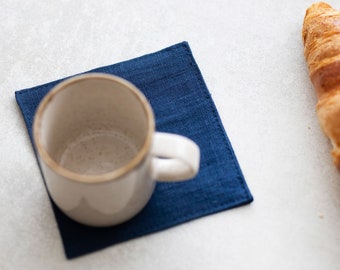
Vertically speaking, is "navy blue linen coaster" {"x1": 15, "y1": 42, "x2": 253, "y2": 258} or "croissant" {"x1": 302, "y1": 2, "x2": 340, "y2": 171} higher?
"croissant" {"x1": 302, "y1": 2, "x2": 340, "y2": 171}

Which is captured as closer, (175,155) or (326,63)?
(175,155)

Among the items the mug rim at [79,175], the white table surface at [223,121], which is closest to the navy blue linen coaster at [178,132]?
the white table surface at [223,121]

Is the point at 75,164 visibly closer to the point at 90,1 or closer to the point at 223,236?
the point at 223,236

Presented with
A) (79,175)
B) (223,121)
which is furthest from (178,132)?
(79,175)

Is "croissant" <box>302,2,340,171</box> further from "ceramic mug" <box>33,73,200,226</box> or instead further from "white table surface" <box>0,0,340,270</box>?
"ceramic mug" <box>33,73,200,226</box>

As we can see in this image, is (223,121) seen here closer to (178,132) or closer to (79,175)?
(178,132)

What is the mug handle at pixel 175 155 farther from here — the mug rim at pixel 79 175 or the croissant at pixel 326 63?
the croissant at pixel 326 63

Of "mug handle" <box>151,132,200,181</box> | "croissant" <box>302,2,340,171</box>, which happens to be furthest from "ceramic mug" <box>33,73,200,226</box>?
"croissant" <box>302,2,340,171</box>

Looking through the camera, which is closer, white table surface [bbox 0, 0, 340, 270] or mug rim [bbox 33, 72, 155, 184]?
mug rim [bbox 33, 72, 155, 184]
